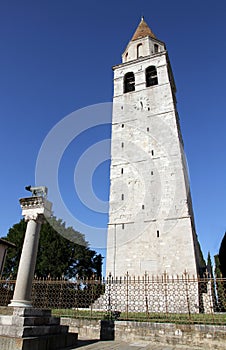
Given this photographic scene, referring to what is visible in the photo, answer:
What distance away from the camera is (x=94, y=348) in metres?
5.73

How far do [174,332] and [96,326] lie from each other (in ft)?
8.17

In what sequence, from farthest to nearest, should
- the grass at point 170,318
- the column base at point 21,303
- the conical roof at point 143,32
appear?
the conical roof at point 143,32
the grass at point 170,318
the column base at point 21,303

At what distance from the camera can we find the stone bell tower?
17.1 m

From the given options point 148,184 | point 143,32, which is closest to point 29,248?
point 148,184

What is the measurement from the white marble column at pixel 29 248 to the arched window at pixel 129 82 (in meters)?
21.7

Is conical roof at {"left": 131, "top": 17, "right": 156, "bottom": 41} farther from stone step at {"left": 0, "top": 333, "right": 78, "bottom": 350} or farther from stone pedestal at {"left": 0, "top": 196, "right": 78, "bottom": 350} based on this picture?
stone step at {"left": 0, "top": 333, "right": 78, "bottom": 350}

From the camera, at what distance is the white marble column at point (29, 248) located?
630cm

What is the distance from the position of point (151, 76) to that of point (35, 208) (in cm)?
2302

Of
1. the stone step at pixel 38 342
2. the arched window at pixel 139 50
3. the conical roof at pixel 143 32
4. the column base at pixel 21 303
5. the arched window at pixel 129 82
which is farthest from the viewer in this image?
the conical roof at pixel 143 32

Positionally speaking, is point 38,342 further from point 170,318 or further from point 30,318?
point 170,318

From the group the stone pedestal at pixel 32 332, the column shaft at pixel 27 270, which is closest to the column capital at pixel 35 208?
the column shaft at pixel 27 270

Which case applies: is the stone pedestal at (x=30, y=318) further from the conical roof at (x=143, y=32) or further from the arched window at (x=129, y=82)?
the conical roof at (x=143, y=32)

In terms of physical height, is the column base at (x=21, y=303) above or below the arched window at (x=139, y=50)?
below

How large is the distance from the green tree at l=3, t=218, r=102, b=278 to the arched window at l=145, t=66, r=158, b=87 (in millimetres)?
18232
